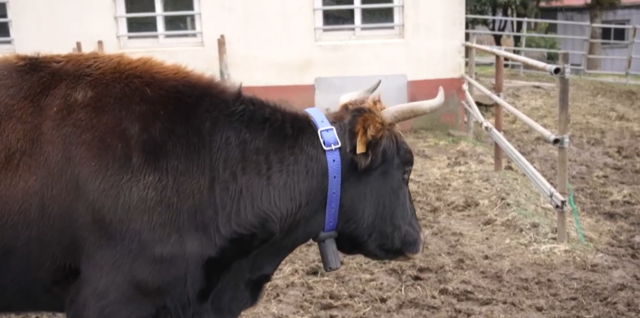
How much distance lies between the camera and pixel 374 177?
117 inches

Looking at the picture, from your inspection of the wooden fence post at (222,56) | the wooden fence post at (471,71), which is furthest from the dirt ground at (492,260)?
the wooden fence post at (222,56)

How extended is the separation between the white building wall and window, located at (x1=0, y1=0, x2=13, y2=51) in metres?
0.12

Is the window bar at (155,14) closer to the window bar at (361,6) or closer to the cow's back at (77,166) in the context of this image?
the window bar at (361,6)

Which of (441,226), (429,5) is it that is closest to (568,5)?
(429,5)

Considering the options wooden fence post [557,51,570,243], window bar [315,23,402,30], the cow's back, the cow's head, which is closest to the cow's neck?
the cow's head

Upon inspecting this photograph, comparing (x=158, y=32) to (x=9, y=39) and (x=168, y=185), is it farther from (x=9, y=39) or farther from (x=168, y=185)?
(x=168, y=185)

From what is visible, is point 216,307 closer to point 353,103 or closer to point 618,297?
point 353,103

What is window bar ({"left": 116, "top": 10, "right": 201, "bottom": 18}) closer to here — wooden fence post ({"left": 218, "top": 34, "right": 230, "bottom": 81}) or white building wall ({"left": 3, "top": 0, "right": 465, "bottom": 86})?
white building wall ({"left": 3, "top": 0, "right": 465, "bottom": 86})

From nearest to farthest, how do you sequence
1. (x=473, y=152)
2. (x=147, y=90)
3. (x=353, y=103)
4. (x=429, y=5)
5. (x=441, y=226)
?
(x=147, y=90), (x=353, y=103), (x=441, y=226), (x=473, y=152), (x=429, y=5)

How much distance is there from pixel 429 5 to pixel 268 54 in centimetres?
219

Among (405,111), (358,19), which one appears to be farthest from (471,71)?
(405,111)

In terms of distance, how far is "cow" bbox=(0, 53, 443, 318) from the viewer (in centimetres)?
256

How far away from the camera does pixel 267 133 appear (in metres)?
2.89

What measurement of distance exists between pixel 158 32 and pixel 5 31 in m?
2.22
